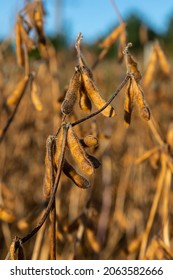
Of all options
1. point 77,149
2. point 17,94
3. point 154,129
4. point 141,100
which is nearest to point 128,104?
point 141,100

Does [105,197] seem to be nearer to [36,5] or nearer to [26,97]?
[26,97]

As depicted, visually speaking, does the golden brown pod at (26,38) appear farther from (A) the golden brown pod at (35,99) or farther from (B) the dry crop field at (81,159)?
(A) the golden brown pod at (35,99)

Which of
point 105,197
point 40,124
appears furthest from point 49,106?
point 105,197

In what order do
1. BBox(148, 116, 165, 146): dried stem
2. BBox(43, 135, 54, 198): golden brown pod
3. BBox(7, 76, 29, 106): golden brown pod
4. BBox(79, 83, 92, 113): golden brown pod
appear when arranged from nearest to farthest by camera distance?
BBox(43, 135, 54, 198): golden brown pod → BBox(79, 83, 92, 113): golden brown pod → BBox(148, 116, 165, 146): dried stem → BBox(7, 76, 29, 106): golden brown pod

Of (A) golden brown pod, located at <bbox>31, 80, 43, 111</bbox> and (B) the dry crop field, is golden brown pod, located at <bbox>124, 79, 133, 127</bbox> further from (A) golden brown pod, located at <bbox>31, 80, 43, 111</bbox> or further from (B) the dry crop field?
(A) golden brown pod, located at <bbox>31, 80, 43, 111</bbox>

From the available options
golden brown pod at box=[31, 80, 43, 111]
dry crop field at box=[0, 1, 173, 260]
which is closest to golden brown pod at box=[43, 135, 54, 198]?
dry crop field at box=[0, 1, 173, 260]

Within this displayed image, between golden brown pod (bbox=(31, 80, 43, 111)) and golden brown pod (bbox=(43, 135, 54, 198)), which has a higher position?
golden brown pod (bbox=(31, 80, 43, 111))

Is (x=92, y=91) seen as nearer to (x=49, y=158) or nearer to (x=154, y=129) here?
(x=49, y=158)

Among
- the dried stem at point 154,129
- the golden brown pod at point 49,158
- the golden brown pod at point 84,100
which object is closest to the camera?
the golden brown pod at point 49,158

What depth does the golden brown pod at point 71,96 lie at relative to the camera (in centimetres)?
83

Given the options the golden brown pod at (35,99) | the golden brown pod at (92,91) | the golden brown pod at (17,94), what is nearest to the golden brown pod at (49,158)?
the golden brown pod at (92,91)

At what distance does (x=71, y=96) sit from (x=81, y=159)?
0.11 metres

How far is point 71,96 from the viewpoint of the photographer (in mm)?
847

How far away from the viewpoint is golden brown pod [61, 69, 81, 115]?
829 mm
